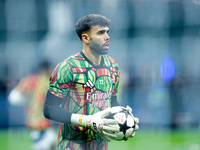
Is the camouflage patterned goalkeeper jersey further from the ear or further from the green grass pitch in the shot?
the green grass pitch

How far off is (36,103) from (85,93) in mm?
3766

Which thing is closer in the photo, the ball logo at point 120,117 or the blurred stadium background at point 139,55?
the ball logo at point 120,117

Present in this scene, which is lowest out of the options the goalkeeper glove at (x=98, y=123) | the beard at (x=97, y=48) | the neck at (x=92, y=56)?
the goalkeeper glove at (x=98, y=123)

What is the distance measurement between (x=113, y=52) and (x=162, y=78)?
2.53m

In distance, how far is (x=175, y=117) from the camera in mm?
11398

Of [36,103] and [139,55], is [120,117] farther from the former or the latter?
[139,55]

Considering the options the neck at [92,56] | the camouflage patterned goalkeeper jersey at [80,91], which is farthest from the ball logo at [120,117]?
the neck at [92,56]

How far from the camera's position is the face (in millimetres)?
3494

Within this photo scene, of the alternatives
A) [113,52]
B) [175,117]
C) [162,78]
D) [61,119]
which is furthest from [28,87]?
[175,117]

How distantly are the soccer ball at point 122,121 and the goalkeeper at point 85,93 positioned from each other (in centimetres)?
6

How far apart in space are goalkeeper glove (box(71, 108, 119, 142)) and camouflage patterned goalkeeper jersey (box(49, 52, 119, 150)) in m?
0.14

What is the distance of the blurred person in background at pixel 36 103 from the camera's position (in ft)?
22.7

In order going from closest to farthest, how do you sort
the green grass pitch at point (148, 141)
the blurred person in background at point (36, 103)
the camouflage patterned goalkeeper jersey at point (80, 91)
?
the camouflage patterned goalkeeper jersey at point (80, 91) → the blurred person in background at point (36, 103) → the green grass pitch at point (148, 141)

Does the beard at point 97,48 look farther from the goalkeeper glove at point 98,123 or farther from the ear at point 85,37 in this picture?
the goalkeeper glove at point 98,123
